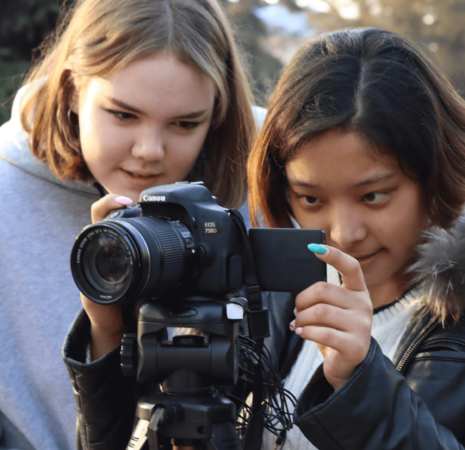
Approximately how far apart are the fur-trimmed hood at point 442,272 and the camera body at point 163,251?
0.42 meters

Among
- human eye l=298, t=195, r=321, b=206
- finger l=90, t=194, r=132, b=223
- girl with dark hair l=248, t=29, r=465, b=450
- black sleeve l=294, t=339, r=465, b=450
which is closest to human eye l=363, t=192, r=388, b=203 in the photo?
girl with dark hair l=248, t=29, r=465, b=450

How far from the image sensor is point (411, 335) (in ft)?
4.29

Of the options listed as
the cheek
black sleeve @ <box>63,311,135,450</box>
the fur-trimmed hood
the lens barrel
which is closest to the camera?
the lens barrel

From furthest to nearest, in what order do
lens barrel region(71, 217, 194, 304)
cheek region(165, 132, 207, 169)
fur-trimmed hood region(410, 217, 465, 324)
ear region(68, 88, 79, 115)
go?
ear region(68, 88, 79, 115)
cheek region(165, 132, 207, 169)
fur-trimmed hood region(410, 217, 465, 324)
lens barrel region(71, 217, 194, 304)

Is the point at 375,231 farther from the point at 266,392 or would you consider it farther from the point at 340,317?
the point at 266,392

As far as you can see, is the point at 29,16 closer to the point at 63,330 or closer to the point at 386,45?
the point at 63,330

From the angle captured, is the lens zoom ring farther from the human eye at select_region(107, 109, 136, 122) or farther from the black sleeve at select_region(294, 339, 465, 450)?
the human eye at select_region(107, 109, 136, 122)

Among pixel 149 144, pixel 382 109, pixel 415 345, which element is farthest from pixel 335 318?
pixel 149 144

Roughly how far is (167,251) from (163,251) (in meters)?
0.01

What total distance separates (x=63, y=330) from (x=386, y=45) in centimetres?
129

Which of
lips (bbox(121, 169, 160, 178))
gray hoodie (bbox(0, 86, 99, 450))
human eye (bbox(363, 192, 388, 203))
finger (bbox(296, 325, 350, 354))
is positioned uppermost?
human eye (bbox(363, 192, 388, 203))

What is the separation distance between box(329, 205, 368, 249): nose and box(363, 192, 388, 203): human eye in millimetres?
36

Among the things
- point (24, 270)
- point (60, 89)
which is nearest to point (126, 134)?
point (60, 89)

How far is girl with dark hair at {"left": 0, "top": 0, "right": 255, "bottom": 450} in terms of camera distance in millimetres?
1670
